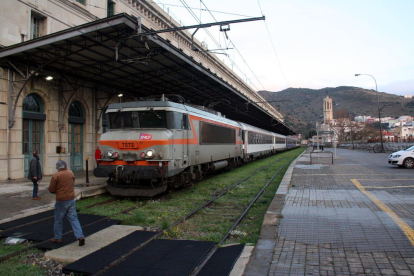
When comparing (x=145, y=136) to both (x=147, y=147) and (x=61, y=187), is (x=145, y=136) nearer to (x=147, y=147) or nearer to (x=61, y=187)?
(x=147, y=147)

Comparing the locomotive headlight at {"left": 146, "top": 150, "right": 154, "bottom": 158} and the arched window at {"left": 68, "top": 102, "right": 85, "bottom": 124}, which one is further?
the arched window at {"left": 68, "top": 102, "right": 85, "bottom": 124}

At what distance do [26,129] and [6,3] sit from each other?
5352 mm

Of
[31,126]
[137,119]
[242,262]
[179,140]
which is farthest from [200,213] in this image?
[31,126]

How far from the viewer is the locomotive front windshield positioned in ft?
33.2

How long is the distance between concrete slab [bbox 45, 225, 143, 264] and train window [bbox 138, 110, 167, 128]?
408 cm

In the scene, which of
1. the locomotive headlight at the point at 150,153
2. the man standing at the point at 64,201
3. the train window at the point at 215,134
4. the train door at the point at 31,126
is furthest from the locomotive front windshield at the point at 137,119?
the train door at the point at 31,126

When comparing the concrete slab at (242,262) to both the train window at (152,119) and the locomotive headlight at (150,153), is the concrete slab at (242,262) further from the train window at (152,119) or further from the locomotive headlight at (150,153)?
the train window at (152,119)

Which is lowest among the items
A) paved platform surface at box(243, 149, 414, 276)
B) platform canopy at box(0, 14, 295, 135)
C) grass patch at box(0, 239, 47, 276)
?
grass patch at box(0, 239, 47, 276)

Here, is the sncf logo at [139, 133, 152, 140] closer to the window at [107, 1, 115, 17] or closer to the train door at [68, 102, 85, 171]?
the train door at [68, 102, 85, 171]

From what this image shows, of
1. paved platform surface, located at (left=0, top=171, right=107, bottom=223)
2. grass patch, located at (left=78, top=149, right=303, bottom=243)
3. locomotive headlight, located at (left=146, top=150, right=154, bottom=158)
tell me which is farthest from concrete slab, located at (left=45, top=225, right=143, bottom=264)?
locomotive headlight, located at (left=146, top=150, right=154, bottom=158)

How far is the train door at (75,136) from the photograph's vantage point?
55.6 feet

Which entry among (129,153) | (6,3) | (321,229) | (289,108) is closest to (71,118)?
(6,3)

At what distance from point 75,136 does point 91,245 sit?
13.2 metres

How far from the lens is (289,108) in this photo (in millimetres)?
194125
